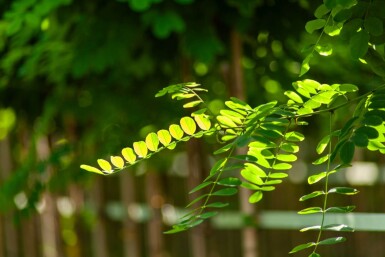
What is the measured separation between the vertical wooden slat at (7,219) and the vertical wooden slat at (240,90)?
3.27 metres

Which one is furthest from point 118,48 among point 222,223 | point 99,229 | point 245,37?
point 99,229

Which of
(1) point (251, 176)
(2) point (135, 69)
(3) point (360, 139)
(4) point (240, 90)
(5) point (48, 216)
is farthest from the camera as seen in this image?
(5) point (48, 216)

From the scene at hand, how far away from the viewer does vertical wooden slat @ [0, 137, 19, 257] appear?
646 cm

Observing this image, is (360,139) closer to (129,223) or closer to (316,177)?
(316,177)

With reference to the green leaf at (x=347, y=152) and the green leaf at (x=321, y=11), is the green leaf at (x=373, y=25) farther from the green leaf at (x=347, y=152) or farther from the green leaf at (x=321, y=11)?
the green leaf at (x=347, y=152)

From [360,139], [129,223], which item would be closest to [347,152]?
[360,139]

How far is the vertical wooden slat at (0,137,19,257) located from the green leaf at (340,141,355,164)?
196 inches

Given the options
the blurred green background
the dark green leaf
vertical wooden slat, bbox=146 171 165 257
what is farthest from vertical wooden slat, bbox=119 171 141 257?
the dark green leaf

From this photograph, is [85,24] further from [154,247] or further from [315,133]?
[154,247]

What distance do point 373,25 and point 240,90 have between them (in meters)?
1.58

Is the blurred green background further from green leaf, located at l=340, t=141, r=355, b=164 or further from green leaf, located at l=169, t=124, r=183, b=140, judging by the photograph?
green leaf, located at l=340, t=141, r=355, b=164

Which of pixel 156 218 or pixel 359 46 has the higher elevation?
pixel 156 218

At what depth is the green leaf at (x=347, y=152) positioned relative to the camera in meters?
1.44

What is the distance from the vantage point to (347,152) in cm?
144
